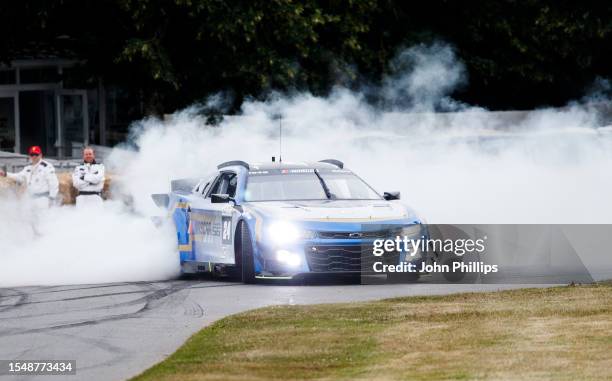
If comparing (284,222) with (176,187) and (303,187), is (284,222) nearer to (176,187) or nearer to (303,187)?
(303,187)

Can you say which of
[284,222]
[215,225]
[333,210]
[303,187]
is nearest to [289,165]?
[303,187]

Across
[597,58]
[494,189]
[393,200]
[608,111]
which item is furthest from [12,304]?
[597,58]

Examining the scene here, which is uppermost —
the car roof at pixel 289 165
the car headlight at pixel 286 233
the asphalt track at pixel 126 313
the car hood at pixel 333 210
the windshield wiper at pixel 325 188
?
the car roof at pixel 289 165

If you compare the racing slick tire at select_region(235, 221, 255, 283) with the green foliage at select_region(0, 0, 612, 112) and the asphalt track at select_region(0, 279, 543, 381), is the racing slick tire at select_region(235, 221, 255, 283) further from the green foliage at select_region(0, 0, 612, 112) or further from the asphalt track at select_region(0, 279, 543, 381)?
the green foliage at select_region(0, 0, 612, 112)

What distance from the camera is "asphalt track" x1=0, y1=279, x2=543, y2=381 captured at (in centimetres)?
1140

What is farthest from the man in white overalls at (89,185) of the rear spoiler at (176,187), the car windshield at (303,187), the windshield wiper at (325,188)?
the windshield wiper at (325,188)

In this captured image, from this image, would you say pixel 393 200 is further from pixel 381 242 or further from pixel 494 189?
pixel 494 189

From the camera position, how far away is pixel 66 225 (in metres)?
21.1

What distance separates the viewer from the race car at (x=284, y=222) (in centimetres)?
1584

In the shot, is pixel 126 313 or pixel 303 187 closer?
pixel 126 313

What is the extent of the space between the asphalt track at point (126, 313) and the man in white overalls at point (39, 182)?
18.3 feet

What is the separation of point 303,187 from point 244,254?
136 cm

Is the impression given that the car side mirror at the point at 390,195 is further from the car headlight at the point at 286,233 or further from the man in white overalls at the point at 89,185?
the man in white overalls at the point at 89,185

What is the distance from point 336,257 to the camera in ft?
52.0
